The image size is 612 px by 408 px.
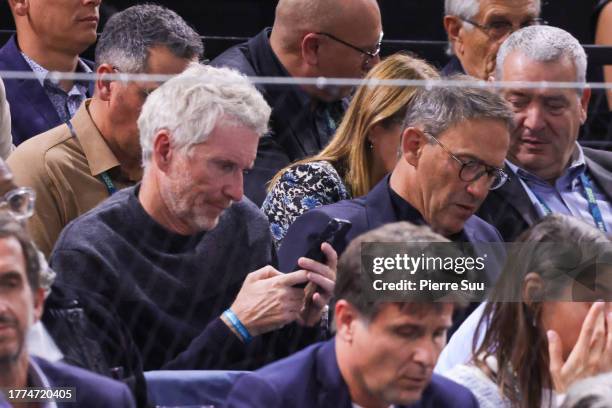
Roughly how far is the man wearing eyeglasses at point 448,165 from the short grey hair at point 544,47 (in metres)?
0.46

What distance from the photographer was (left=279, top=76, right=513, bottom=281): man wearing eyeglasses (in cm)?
297

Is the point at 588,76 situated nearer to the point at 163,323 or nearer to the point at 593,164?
the point at 593,164

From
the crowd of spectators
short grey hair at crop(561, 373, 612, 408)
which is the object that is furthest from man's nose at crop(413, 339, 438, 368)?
short grey hair at crop(561, 373, 612, 408)

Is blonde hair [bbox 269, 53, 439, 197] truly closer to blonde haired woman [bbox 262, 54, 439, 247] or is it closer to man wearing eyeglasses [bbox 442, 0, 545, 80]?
blonde haired woman [bbox 262, 54, 439, 247]

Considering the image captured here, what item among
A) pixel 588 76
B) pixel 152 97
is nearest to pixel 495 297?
pixel 152 97

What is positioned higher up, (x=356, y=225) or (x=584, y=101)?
(x=584, y=101)

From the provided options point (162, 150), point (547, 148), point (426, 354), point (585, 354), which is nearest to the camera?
point (426, 354)

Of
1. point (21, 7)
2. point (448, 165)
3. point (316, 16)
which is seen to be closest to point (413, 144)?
point (448, 165)

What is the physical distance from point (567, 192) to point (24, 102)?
133cm

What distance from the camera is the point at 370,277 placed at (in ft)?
8.08

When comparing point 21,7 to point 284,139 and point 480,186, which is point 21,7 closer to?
point 284,139

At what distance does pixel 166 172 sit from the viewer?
9.20 feet

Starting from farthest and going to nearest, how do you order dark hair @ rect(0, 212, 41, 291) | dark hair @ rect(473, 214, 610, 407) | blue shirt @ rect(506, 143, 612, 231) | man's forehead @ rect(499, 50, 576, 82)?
1. man's forehead @ rect(499, 50, 576, 82)
2. blue shirt @ rect(506, 143, 612, 231)
3. dark hair @ rect(473, 214, 610, 407)
4. dark hair @ rect(0, 212, 41, 291)

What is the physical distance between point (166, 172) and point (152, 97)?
0.52ft
